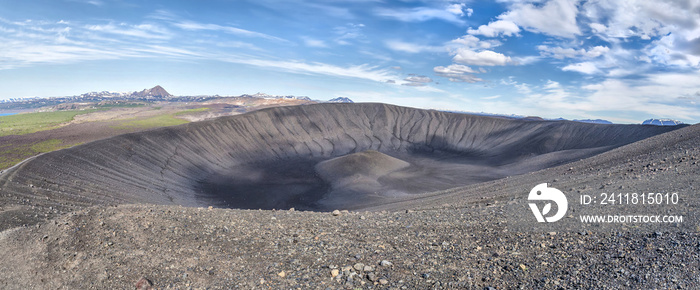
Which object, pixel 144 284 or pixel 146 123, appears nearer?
pixel 144 284

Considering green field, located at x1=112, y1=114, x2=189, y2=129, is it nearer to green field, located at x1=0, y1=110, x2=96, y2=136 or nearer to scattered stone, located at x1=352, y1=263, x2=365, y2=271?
green field, located at x1=0, y1=110, x2=96, y2=136

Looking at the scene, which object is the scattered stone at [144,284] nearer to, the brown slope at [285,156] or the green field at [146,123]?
the brown slope at [285,156]

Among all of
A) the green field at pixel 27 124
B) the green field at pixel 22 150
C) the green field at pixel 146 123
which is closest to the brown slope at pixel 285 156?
the green field at pixel 22 150

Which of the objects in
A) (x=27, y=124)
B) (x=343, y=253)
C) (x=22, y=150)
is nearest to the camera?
(x=343, y=253)

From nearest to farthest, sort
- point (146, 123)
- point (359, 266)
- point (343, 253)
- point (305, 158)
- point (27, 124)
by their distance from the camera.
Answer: point (359, 266), point (343, 253), point (305, 158), point (27, 124), point (146, 123)

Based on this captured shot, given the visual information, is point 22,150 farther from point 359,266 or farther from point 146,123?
point 359,266

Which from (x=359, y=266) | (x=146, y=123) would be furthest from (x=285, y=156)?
(x=146, y=123)

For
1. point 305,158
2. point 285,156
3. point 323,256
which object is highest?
point 323,256

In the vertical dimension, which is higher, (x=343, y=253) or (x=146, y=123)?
(x=343, y=253)

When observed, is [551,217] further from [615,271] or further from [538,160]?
[538,160]

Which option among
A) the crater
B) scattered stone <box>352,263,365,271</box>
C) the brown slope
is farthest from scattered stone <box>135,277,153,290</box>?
the crater

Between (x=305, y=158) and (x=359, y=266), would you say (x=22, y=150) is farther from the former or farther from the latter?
(x=359, y=266)
